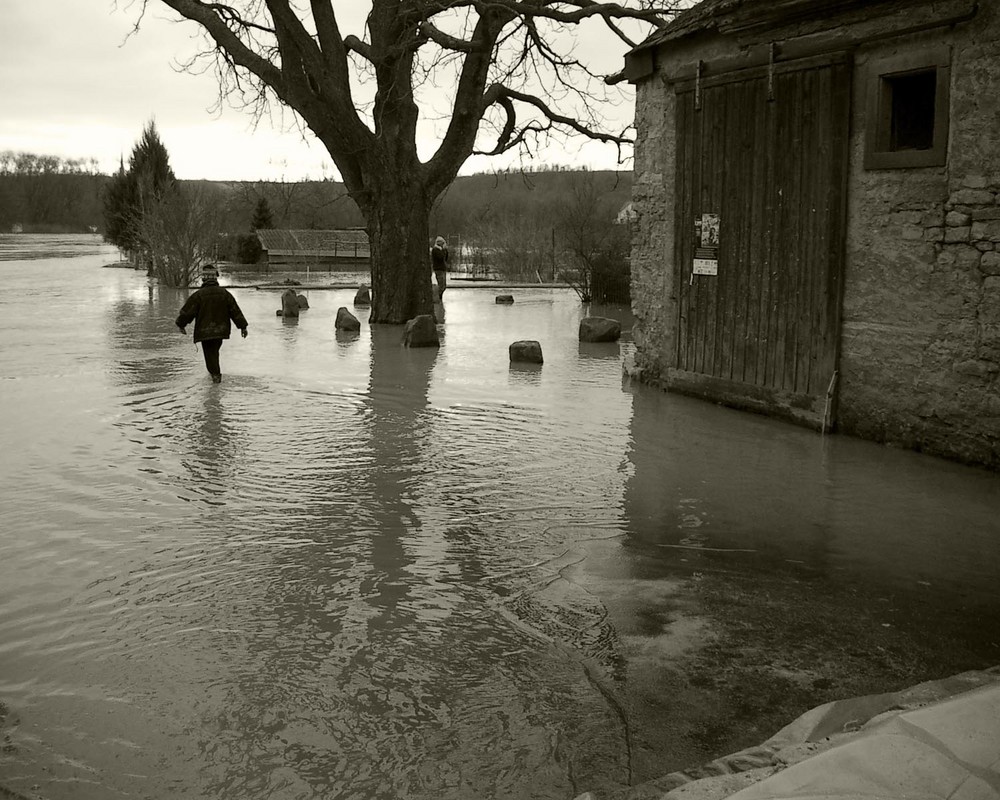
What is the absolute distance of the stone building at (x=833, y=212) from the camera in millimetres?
9188

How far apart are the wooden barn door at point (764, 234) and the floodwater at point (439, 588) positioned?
2.44ft

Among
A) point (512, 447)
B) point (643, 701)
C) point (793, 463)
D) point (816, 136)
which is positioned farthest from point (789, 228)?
A: point (643, 701)

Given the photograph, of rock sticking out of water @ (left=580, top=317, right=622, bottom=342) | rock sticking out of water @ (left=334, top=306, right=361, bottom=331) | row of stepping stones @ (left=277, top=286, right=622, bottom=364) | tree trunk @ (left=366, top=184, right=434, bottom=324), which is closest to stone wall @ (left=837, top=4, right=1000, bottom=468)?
row of stepping stones @ (left=277, top=286, right=622, bottom=364)

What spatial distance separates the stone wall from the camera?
901cm

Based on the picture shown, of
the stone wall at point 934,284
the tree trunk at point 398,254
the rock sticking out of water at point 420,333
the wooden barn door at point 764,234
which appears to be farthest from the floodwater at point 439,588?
the tree trunk at point 398,254

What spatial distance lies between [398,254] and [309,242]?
96.9 feet

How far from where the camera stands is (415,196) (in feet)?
71.4

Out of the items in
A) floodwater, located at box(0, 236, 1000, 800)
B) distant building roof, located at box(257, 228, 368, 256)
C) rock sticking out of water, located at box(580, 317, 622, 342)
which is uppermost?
distant building roof, located at box(257, 228, 368, 256)

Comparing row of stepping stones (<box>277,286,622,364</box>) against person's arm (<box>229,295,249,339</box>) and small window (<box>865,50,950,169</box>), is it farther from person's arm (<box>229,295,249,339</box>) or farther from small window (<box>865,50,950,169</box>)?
small window (<box>865,50,950,169</box>)

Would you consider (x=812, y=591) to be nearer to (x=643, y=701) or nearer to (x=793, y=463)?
(x=643, y=701)

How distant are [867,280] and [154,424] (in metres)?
6.83

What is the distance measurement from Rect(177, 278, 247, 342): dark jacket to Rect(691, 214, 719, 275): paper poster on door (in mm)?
5526

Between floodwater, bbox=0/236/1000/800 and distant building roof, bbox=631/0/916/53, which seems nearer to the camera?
floodwater, bbox=0/236/1000/800

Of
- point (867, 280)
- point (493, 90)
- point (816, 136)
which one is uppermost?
point (493, 90)
